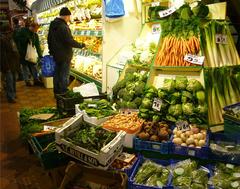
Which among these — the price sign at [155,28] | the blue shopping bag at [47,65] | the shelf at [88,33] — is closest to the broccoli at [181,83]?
the price sign at [155,28]

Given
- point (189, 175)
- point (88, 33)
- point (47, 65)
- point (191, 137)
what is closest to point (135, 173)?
point (189, 175)

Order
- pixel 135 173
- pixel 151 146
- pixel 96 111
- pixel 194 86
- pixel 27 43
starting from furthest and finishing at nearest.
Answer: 1. pixel 27 43
2. pixel 96 111
3. pixel 194 86
4. pixel 151 146
5. pixel 135 173

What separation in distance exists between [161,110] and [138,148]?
0.61m

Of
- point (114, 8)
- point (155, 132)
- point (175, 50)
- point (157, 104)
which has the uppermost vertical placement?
point (114, 8)

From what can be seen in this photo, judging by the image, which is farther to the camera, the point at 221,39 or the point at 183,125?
the point at 221,39

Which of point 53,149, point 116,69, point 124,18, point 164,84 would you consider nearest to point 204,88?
point 164,84

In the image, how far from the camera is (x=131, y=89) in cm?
441

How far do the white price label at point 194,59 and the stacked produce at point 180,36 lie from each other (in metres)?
0.05

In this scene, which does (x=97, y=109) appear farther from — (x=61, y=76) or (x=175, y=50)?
(x=61, y=76)

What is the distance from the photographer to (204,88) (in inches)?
141

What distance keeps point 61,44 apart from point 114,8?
165 cm

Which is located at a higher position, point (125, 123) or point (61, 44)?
point (61, 44)

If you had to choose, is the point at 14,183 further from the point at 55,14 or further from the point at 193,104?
the point at 55,14

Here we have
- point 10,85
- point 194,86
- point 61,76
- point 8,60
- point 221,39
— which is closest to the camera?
point 194,86
